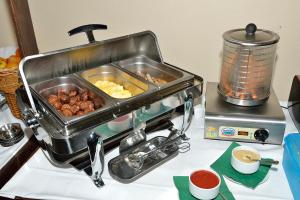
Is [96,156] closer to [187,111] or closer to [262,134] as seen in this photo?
[187,111]

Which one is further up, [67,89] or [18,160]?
[67,89]

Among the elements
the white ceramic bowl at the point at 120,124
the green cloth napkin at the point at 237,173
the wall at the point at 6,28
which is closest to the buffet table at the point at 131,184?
the green cloth napkin at the point at 237,173

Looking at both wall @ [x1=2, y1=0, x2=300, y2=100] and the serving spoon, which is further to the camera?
wall @ [x1=2, y1=0, x2=300, y2=100]

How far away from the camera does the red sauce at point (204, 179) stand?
0.85 metres

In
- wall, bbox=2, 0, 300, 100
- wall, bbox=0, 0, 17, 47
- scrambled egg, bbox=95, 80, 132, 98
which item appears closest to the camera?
scrambled egg, bbox=95, 80, 132, 98

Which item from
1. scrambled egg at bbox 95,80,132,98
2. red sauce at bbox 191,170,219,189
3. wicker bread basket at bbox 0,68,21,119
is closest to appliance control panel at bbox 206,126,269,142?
red sauce at bbox 191,170,219,189

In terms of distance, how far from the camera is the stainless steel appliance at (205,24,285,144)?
3.37 ft

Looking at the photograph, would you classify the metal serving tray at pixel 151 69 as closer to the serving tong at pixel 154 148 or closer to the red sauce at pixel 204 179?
the serving tong at pixel 154 148

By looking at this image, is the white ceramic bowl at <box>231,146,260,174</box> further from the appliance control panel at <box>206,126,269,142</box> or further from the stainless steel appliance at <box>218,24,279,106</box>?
the stainless steel appliance at <box>218,24,279,106</box>

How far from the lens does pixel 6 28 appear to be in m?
1.56

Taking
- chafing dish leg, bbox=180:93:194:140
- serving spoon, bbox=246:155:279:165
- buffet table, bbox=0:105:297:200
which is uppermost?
chafing dish leg, bbox=180:93:194:140

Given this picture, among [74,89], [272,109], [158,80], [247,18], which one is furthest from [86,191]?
[247,18]

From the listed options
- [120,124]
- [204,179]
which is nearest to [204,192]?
[204,179]

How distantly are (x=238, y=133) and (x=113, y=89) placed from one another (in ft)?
1.55
